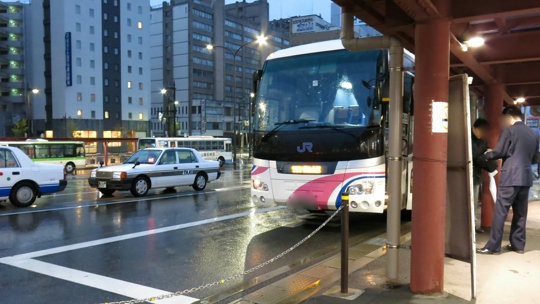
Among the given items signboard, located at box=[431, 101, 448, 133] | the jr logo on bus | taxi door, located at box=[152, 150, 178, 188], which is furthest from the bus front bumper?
signboard, located at box=[431, 101, 448, 133]

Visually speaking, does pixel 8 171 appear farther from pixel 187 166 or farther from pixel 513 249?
pixel 513 249

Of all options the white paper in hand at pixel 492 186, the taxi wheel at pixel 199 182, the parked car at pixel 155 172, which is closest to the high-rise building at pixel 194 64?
the taxi wheel at pixel 199 182

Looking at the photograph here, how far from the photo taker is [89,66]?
251 feet

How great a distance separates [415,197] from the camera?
14.7 feet

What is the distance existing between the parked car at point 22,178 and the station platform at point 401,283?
31.4 feet

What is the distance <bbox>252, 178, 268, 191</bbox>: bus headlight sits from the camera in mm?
8414

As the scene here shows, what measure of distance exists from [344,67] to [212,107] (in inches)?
3764

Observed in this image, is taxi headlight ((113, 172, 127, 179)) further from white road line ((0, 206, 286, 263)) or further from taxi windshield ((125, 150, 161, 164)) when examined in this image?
white road line ((0, 206, 286, 263))

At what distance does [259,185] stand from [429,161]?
455 cm

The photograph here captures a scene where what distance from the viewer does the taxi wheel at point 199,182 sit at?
53.5 ft

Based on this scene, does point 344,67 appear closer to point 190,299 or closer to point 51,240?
point 190,299

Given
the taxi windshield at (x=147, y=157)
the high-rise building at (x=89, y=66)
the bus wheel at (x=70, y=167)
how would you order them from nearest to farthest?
the taxi windshield at (x=147, y=157) < the bus wheel at (x=70, y=167) < the high-rise building at (x=89, y=66)

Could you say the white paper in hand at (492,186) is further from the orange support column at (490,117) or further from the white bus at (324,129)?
the white bus at (324,129)

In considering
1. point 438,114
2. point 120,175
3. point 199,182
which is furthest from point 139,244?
point 199,182
